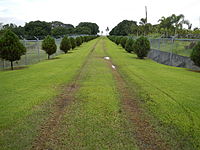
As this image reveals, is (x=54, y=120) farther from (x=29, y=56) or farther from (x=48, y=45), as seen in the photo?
(x=29, y=56)

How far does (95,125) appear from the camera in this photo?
152 inches

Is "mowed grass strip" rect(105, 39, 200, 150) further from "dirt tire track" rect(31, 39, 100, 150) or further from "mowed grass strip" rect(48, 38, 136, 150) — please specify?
"dirt tire track" rect(31, 39, 100, 150)

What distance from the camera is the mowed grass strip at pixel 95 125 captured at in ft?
Result: 10.4

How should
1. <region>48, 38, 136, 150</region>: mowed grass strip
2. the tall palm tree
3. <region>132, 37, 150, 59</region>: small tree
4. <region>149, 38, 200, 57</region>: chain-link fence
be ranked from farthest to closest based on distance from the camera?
1. the tall palm tree
2. <region>132, 37, 150, 59</region>: small tree
3. <region>149, 38, 200, 57</region>: chain-link fence
4. <region>48, 38, 136, 150</region>: mowed grass strip

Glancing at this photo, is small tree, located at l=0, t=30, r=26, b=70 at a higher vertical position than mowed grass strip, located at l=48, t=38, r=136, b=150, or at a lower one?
higher

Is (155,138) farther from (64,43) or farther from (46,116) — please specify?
(64,43)

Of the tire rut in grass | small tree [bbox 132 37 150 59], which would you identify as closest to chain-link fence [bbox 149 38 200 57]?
small tree [bbox 132 37 150 59]

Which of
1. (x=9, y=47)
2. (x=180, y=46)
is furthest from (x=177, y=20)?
(x=9, y=47)

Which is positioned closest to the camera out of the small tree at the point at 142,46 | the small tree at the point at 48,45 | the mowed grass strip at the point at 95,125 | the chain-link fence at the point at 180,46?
the mowed grass strip at the point at 95,125

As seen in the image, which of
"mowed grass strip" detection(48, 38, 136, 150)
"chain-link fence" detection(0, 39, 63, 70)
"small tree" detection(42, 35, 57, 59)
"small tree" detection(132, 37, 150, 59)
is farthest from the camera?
"small tree" detection(132, 37, 150, 59)

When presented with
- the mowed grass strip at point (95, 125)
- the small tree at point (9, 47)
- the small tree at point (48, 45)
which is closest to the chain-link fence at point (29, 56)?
the small tree at point (48, 45)

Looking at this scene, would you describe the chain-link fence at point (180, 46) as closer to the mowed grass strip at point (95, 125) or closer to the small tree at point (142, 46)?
the small tree at point (142, 46)

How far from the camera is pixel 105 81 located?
303 inches

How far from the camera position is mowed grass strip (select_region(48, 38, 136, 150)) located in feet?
10.4
